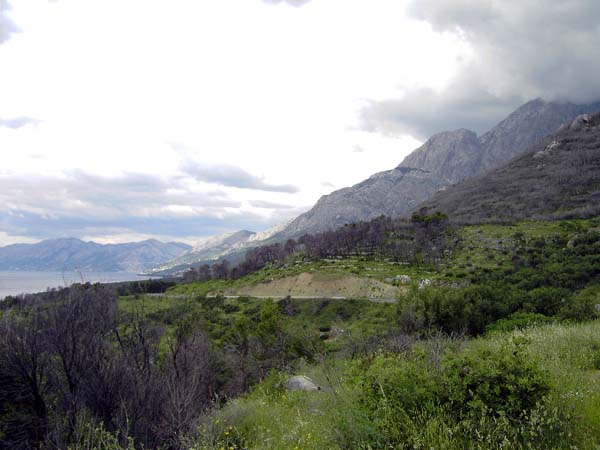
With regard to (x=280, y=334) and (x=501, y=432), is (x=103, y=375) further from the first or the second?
(x=280, y=334)

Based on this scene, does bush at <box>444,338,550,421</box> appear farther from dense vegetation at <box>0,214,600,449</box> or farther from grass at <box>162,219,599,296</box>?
grass at <box>162,219,599,296</box>

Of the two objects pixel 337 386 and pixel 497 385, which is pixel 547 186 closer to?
pixel 337 386

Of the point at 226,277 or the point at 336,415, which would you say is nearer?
the point at 336,415

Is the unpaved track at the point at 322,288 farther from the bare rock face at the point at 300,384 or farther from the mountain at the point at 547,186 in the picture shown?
the mountain at the point at 547,186

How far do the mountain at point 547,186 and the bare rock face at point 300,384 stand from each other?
254 feet

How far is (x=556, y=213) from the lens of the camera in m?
77.1

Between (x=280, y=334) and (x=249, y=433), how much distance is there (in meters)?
20.6

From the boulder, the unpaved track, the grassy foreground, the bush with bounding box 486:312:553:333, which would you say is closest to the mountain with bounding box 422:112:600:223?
the boulder

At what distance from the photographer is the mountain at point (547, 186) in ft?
271

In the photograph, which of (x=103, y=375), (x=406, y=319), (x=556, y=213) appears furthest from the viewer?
(x=556, y=213)

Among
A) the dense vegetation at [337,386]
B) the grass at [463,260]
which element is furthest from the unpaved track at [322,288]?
the dense vegetation at [337,386]

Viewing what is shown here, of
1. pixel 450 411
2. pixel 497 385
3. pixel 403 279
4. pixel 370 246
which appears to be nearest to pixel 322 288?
pixel 403 279

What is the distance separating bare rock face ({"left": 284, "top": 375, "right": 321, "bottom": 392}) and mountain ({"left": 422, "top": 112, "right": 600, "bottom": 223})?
254 ft

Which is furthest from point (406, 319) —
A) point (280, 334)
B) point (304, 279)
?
point (304, 279)
